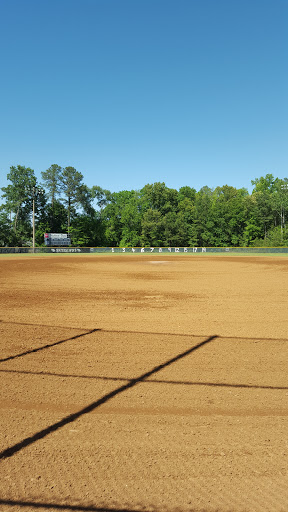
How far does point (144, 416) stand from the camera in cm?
393

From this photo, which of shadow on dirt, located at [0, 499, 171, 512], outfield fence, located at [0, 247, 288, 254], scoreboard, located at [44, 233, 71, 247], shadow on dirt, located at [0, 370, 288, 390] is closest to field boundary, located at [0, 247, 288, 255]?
outfield fence, located at [0, 247, 288, 254]

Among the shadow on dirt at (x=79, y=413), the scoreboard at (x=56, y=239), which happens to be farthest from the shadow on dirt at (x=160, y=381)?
the scoreboard at (x=56, y=239)

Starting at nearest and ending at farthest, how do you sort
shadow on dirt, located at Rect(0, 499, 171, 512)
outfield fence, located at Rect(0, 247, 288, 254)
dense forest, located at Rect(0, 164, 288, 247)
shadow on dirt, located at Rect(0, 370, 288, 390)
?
1. shadow on dirt, located at Rect(0, 499, 171, 512)
2. shadow on dirt, located at Rect(0, 370, 288, 390)
3. outfield fence, located at Rect(0, 247, 288, 254)
4. dense forest, located at Rect(0, 164, 288, 247)

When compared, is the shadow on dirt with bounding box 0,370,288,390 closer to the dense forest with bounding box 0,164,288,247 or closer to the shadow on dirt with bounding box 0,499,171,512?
the shadow on dirt with bounding box 0,499,171,512

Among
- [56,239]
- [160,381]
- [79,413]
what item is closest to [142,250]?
[56,239]

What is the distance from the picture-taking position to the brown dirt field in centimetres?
274

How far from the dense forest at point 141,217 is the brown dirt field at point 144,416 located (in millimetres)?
71742

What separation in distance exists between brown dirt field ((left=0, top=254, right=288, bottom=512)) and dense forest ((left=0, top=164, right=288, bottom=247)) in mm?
71742

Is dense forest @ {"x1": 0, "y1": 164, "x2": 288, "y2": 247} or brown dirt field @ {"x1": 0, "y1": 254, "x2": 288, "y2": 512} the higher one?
dense forest @ {"x1": 0, "y1": 164, "x2": 288, "y2": 247}

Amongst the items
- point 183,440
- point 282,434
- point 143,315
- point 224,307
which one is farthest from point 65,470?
point 224,307

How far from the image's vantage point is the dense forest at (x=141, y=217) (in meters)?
82.5

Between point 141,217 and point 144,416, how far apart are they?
85856 mm

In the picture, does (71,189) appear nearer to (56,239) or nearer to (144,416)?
(56,239)

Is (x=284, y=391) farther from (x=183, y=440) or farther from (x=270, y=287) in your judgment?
(x=270, y=287)
